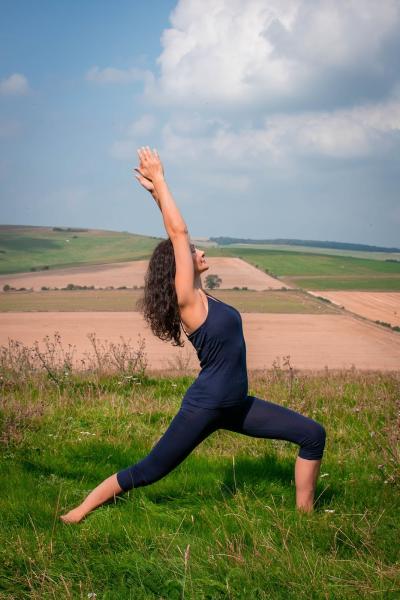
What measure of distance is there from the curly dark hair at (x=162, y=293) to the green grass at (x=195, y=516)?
126cm

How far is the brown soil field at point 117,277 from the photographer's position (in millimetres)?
69125

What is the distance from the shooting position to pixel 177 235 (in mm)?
3717

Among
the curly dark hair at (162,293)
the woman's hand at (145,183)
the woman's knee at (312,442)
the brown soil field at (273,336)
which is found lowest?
the brown soil field at (273,336)

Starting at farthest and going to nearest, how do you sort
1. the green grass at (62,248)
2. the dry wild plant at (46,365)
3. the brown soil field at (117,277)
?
the green grass at (62,248) < the brown soil field at (117,277) < the dry wild plant at (46,365)

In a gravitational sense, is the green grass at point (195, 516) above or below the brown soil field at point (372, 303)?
above

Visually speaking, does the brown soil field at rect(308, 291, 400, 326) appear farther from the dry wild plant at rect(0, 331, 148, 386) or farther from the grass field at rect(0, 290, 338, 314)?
the dry wild plant at rect(0, 331, 148, 386)

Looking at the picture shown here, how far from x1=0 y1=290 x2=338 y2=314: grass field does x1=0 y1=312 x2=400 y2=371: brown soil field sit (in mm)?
3388

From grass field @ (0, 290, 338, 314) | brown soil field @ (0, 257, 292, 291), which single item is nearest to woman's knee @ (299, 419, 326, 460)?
grass field @ (0, 290, 338, 314)

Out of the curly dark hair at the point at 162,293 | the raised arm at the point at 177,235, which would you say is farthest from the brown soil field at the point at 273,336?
the raised arm at the point at 177,235

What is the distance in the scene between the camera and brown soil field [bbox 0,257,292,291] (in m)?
69.1

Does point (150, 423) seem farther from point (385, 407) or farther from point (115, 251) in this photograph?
point (115, 251)

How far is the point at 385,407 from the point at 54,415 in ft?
12.5

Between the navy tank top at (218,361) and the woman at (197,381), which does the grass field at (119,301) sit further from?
the navy tank top at (218,361)

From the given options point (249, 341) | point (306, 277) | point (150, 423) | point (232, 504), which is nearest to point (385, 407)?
point (150, 423)
